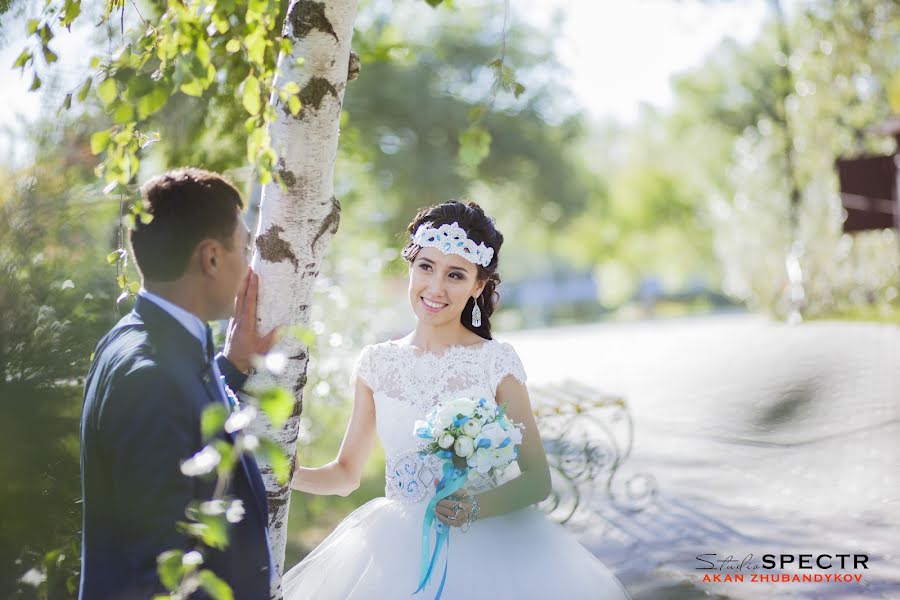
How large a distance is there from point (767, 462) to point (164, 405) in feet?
26.3

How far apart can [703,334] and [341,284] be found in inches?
507

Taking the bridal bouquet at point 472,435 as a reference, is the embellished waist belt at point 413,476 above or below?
below

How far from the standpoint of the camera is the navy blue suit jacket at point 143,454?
2.04m

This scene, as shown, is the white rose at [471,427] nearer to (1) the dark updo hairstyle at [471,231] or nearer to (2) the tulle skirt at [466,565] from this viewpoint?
(2) the tulle skirt at [466,565]

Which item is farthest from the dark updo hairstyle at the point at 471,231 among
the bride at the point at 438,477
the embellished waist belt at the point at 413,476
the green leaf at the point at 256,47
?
the green leaf at the point at 256,47

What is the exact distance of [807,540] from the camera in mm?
6438

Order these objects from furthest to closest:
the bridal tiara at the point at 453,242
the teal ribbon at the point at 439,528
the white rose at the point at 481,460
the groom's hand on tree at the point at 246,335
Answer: the bridal tiara at the point at 453,242
the teal ribbon at the point at 439,528
the white rose at the point at 481,460
the groom's hand on tree at the point at 246,335

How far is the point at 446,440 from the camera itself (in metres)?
3.06

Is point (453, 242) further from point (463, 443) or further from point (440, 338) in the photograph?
point (463, 443)

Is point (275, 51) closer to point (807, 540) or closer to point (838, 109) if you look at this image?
point (807, 540)

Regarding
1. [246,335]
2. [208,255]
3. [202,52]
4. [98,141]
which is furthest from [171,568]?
[202,52]

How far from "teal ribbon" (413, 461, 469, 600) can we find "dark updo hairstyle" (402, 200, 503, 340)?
36.5 inches

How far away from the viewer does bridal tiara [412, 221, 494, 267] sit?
3.74 meters

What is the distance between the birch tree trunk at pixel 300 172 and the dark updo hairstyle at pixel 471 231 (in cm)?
91
